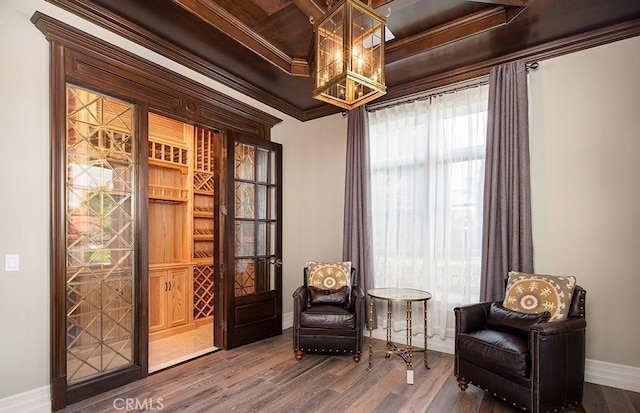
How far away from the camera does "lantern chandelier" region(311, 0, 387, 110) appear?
1925 mm

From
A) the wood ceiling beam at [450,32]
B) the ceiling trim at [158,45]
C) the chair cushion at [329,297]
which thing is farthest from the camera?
the chair cushion at [329,297]

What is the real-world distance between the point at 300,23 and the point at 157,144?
247cm

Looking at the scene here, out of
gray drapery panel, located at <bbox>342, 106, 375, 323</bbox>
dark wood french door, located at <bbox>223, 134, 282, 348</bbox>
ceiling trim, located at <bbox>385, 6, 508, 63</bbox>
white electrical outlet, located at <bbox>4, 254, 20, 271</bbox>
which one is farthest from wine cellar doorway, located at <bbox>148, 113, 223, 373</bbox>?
ceiling trim, located at <bbox>385, 6, 508, 63</bbox>

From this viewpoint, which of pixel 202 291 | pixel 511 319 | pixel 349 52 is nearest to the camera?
pixel 349 52

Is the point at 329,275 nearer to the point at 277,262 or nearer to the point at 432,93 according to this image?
the point at 277,262

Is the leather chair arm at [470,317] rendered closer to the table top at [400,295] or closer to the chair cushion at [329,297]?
the table top at [400,295]

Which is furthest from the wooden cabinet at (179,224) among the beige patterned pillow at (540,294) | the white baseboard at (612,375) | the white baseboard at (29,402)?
the white baseboard at (612,375)

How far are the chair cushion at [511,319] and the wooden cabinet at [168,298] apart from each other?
3532mm

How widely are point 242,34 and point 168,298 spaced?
316 centimetres

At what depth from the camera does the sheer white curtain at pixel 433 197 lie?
11.4 feet

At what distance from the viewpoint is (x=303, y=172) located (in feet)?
15.9

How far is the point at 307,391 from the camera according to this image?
107 inches

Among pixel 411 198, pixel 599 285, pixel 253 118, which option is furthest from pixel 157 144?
pixel 599 285

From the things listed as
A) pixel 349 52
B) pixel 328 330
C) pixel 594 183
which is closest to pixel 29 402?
pixel 328 330
